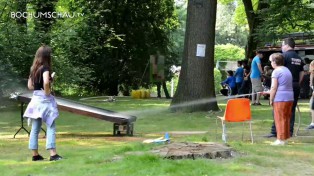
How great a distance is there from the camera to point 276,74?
9.30 m

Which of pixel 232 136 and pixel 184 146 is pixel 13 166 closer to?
pixel 184 146

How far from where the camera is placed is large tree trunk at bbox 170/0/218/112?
15.9m

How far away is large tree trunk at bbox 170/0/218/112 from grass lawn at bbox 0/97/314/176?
212 centimetres

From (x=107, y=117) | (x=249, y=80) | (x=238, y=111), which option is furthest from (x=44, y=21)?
(x=238, y=111)

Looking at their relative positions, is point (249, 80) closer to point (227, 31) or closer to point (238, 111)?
point (238, 111)

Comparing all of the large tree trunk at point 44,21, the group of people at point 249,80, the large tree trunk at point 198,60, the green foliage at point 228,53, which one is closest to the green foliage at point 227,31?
the green foliage at point 228,53

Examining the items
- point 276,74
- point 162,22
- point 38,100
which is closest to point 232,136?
point 276,74

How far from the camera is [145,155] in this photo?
22.9ft

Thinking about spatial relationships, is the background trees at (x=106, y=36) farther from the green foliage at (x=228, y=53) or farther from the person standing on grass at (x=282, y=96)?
the green foliage at (x=228, y=53)

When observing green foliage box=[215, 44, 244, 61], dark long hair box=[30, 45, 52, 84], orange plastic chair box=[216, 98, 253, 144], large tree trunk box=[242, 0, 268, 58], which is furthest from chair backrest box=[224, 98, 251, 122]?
green foliage box=[215, 44, 244, 61]

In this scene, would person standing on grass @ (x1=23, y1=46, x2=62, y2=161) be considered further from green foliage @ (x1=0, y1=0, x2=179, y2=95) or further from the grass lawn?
green foliage @ (x1=0, y1=0, x2=179, y2=95)

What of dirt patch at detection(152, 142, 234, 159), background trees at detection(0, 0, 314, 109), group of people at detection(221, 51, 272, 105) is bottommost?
dirt patch at detection(152, 142, 234, 159)

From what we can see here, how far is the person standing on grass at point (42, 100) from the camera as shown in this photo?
25.6 feet

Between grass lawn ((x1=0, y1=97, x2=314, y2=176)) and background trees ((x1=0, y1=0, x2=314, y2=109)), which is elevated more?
background trees ((x1=0, y1=0, x2=314, y2=109))
